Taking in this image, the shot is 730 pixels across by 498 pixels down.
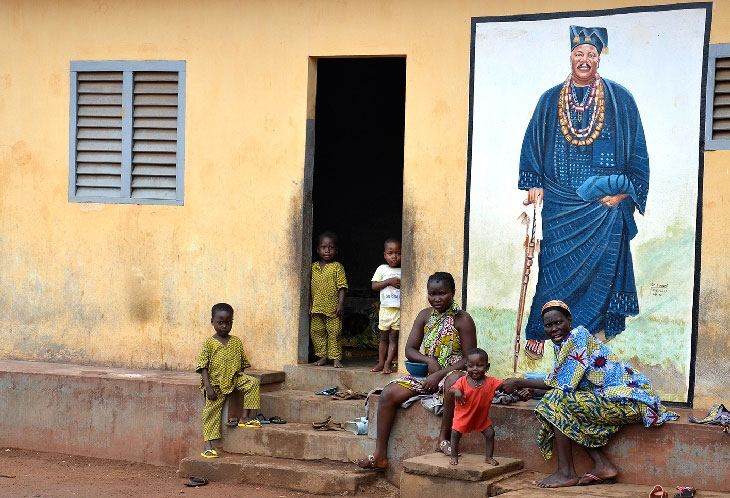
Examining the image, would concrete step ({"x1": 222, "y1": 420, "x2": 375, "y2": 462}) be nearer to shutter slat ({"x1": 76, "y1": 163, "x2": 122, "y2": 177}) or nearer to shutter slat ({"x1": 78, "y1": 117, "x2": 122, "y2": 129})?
shutter slat ({"x1": 76, "y1": 163, "x2": 122, "y2": 177})

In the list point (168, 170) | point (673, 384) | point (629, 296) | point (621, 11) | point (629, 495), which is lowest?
point (629, 495)

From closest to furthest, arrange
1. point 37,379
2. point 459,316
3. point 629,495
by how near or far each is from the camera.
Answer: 1. point 629,495
2. point 459,316
3. point 37,379

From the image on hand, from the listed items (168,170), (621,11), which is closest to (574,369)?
(621,11)

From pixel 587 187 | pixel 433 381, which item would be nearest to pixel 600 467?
pixel 433 381

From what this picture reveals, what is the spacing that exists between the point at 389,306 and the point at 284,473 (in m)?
1.60

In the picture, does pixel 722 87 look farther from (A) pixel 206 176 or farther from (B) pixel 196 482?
(B) pixel 196 482

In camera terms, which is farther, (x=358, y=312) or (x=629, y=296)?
(x=358, y=312)

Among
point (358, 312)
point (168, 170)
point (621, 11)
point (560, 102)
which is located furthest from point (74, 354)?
point (621, 11)

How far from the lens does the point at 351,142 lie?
10844 mm

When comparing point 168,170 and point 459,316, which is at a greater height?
point 168,170

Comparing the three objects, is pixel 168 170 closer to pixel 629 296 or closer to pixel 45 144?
pixel 45 144

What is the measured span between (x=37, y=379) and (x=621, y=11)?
5076 millimetres

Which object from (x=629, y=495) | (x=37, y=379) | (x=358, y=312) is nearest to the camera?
(x=629, y=495)

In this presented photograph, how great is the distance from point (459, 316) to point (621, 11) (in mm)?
2301
